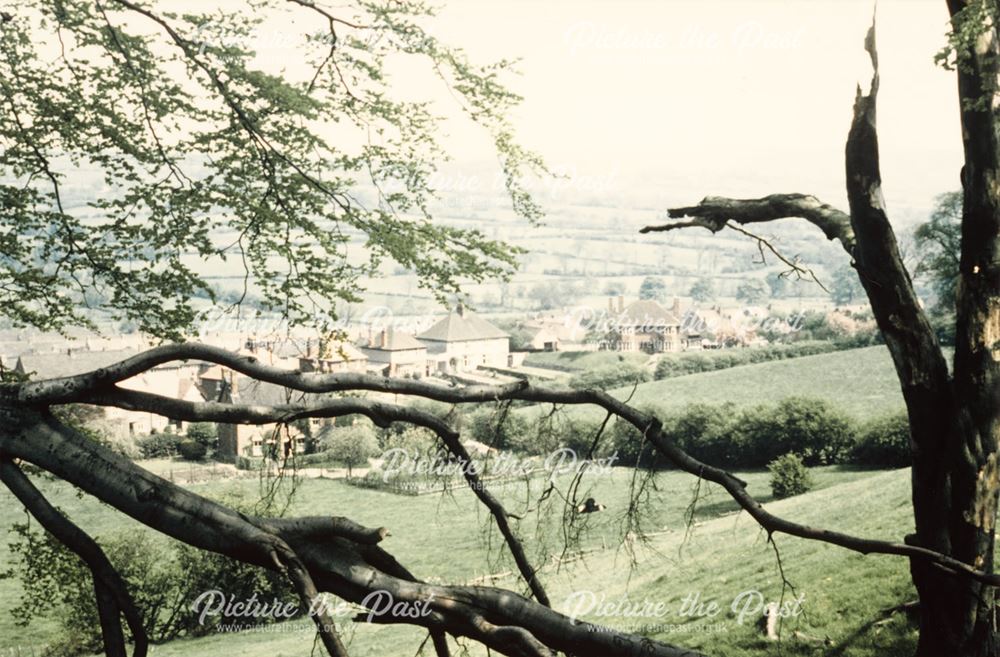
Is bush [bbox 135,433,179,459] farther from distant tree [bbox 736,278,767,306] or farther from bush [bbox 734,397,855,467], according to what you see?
distant tree [bbox 736,278,767,306]

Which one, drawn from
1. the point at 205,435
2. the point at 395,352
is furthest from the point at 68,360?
the point at 395,352

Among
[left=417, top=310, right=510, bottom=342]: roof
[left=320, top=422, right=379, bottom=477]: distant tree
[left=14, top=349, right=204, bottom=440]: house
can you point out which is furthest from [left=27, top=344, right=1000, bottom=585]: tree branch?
[left=417, top=310, right=510, bottom=342]: roof

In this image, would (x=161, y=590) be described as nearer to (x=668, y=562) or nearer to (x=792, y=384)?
(x=668, y=562)

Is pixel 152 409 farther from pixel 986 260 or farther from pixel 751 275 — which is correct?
pixel 751 275

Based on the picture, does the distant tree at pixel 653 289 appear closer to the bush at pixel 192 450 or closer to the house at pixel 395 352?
the house at pixel 395 352

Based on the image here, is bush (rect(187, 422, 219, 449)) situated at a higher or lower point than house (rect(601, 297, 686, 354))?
lower

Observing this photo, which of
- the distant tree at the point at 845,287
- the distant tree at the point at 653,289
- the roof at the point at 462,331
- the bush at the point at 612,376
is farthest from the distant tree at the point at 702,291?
the bush at the point at 612,376

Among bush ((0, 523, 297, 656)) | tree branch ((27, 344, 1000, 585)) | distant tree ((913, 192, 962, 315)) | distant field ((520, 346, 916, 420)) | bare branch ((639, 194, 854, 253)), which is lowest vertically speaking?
bush ((0, 523, 297, 656))
